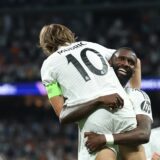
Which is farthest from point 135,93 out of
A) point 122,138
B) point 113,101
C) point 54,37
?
point 54,37

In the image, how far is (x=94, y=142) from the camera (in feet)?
12.1

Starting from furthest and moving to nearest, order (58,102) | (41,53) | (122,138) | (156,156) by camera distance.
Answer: (41,53) → (156,156) → (58,102) → (122,138)

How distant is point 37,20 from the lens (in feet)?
68.9

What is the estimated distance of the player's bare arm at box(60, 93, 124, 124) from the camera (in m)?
3.72

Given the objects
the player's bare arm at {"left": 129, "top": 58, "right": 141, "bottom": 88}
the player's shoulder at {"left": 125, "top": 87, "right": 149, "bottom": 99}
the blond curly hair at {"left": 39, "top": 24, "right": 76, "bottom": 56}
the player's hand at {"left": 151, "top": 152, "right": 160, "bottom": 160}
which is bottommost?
the player's hand at {"left": 151, "top": 152, "right": 160, "bottom": 160}

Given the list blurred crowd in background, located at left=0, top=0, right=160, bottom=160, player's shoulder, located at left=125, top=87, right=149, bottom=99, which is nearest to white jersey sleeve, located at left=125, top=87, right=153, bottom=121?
player's shoulder, located at left=125, top=87, right=149, bottom=99

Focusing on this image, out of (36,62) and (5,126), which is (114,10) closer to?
(36,62)

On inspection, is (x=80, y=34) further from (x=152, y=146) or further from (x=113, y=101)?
(x=113, y=101)

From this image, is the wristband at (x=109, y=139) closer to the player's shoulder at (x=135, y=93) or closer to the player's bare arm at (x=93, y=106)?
the player's bare arm at (x=93, y=106)

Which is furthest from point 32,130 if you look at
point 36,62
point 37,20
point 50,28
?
point 50,28

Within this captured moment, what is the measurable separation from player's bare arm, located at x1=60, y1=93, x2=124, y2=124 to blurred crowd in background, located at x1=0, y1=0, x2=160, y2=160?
1209cm

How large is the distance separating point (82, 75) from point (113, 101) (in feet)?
0.88

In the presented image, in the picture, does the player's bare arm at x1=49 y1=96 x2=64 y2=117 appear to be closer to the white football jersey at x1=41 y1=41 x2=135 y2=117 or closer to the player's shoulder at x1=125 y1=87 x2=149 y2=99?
the white football jersey at x1=41 y1=41 x2=135 y2=117

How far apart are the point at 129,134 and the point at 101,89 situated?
347mm
